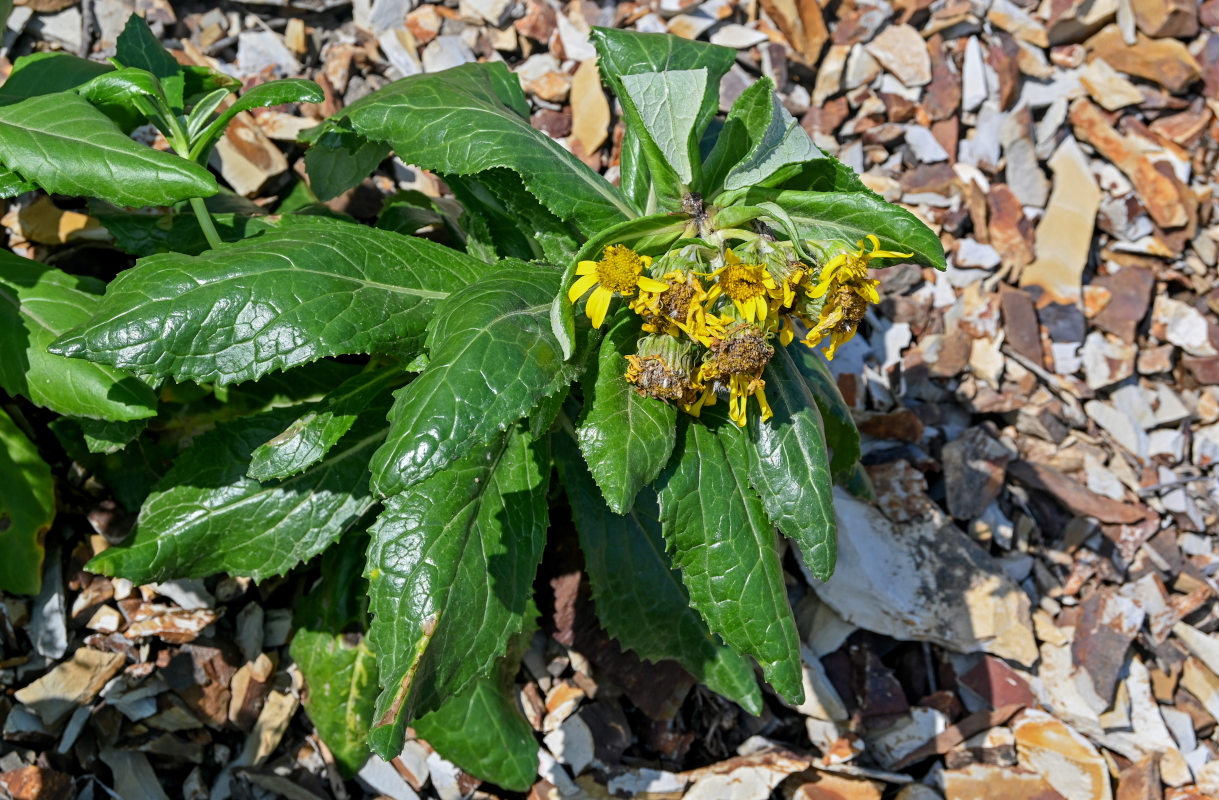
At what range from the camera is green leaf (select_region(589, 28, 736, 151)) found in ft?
8.71

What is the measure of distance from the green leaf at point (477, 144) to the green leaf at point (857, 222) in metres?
0.48

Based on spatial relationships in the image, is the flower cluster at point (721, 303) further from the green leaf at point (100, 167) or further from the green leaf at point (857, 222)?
the green leaf at point (100, 167)

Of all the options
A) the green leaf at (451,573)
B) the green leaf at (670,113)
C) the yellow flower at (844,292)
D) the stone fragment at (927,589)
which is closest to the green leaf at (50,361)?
the green leaf at (451,573)

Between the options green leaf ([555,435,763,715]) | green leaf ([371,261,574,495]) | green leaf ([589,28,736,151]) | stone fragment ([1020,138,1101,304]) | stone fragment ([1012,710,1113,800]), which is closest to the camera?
green leaf ([371,261,574,495])

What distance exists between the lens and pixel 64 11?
3408mm

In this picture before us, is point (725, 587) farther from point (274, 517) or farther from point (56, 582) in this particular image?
point (56, 582)

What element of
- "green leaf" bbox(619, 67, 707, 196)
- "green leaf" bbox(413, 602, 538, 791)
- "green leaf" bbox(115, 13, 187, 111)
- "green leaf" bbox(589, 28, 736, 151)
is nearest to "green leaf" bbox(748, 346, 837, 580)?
"green leaf" bbox(619, 67, 707, 196)

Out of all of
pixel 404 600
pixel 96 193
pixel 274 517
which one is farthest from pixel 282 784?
pixel 96 193

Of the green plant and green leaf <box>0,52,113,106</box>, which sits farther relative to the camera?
green leaf <box>0,52,113,106</box>

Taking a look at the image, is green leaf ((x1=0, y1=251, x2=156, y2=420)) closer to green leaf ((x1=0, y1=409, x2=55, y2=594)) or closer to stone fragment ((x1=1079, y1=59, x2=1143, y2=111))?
green leaf ((x1=0, y1=409, x2=55, y2=594))

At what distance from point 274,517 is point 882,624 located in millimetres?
2058

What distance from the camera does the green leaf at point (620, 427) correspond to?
2.09m

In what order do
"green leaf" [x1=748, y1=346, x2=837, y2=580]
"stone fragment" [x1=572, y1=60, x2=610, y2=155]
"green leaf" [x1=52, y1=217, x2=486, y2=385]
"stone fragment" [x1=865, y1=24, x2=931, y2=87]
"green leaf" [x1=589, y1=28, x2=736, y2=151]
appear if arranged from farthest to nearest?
1. "stone fragment" [x1=865, y1=24, x2=931, y2=87]
2. "stone fragment" [x1=572, y1=60, x2=610, y2=155]
3. "green leaf" [x1=589, y1=28, x2=736, y2=151]
4. "green leaf" [x1=748, y1=346, x2=837, y2=580]
5. "green leaf" [x1=52, y1=217, x2=486, y2=385]

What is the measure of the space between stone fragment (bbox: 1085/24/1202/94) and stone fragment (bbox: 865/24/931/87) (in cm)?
81
